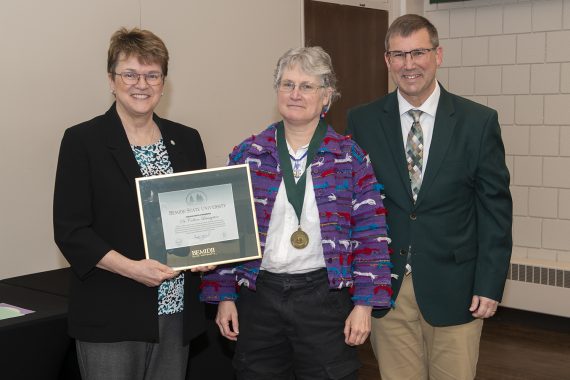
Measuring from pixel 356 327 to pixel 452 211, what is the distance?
1.85 feet

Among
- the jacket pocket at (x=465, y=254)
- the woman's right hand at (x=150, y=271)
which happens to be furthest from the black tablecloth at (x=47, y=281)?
the jacket pocket at (x=465, y=254)

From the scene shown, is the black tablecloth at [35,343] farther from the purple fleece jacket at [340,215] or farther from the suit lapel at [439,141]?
the suit lapel at [439,141]

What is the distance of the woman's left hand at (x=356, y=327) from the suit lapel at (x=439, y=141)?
467 mm

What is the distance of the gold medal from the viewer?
2.23 m

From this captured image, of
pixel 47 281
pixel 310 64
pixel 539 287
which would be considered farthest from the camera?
pixel 539 287

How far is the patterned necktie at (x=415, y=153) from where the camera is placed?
8.35 feet

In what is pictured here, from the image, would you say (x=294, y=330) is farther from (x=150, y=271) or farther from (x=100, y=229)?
(x=100, y=229)

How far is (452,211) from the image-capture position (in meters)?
2.52

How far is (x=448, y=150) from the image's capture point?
251 centimetres

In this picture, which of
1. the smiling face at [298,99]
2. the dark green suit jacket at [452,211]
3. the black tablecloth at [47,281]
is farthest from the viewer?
the black tablecloth at [47,281]

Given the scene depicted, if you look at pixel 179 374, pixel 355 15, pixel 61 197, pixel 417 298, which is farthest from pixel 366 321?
pixel 355 15

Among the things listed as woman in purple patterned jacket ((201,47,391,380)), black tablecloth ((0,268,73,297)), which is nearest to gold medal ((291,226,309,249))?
woman in purple patterned jacket ((201,47,391,380))

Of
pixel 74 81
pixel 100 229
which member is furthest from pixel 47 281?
pixel 100 229

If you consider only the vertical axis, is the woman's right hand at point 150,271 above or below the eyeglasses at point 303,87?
below
